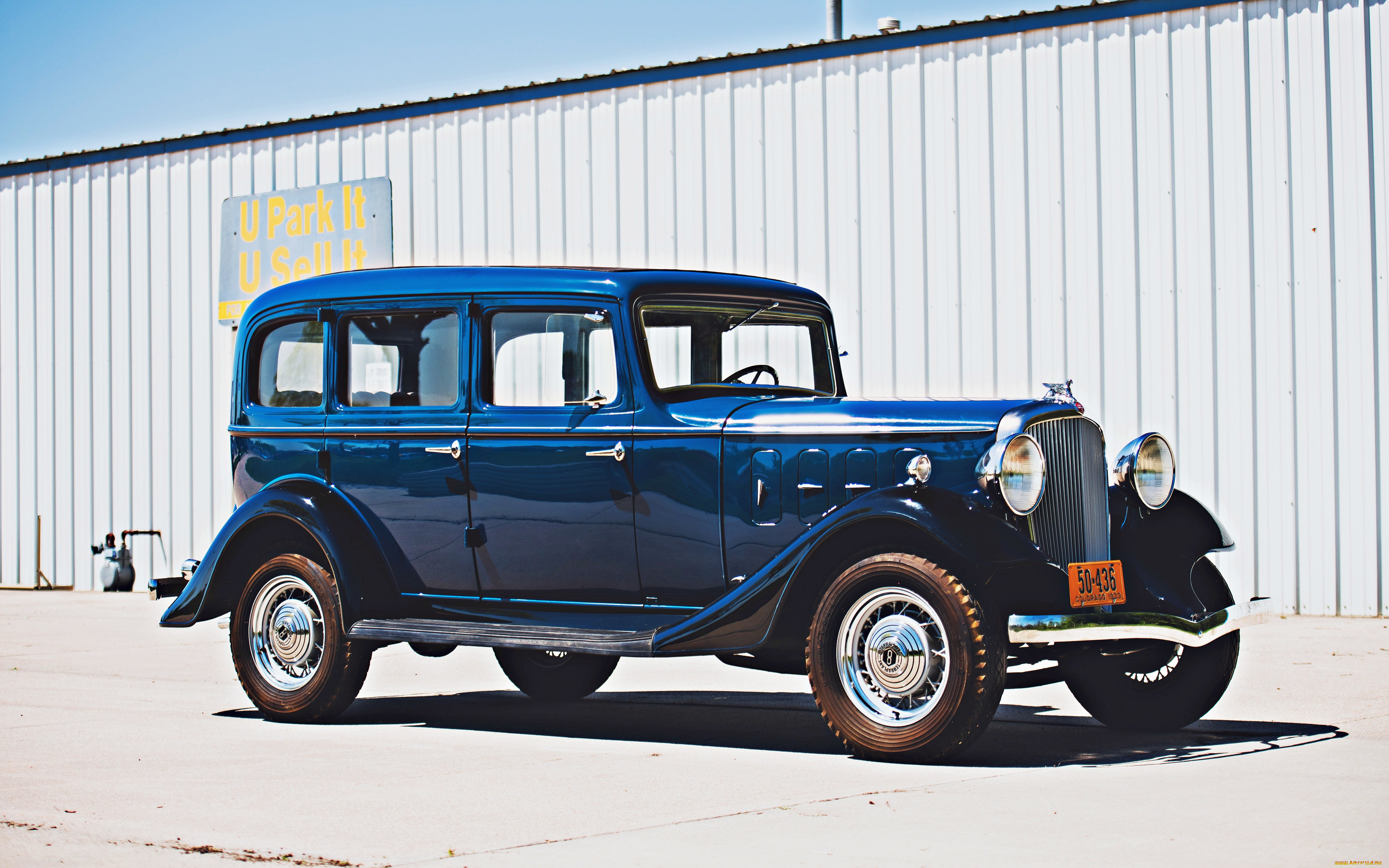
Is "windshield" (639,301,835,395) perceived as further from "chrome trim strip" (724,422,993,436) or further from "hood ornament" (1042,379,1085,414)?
"hood ornament" (1042,379,1085,414)

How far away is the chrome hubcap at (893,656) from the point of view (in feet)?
19.0

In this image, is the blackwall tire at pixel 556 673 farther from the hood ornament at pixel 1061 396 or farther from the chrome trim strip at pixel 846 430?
the hood ornament at pixel 1061 396

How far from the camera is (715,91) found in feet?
48.7

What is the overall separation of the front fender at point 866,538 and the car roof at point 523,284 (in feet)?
5.20

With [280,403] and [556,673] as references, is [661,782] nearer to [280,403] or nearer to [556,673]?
[556,673]

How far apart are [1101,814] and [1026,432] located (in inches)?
66.1

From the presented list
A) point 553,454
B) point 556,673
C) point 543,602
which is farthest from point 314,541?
point 556,673

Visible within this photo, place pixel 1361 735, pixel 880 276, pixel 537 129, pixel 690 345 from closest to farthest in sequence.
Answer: pixel 1361 735, pixel 690 345, pixel 880 276, pixel 537 129

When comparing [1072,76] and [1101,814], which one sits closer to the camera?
[1101,814]

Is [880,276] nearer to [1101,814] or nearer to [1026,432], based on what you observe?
[1026,432]

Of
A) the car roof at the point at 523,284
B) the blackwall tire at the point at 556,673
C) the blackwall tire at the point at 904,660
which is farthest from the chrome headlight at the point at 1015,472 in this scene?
the blackwall tire at the point at 556,673

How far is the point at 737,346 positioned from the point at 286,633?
99.8 inches

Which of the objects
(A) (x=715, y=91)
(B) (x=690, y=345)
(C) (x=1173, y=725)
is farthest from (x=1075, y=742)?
(A) (x=715, y=91)

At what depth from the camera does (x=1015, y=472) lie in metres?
5.97
